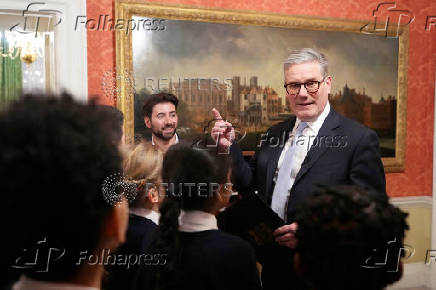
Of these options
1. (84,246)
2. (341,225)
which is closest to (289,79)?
(341,225)

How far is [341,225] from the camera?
105 centimetres

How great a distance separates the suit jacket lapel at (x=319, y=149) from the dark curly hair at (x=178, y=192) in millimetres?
505

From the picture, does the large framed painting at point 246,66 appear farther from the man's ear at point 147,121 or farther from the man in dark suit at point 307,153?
the man in dark suit at point 307,153

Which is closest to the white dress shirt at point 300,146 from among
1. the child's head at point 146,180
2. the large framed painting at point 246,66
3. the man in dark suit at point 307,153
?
the man in dark suit at point 307,153

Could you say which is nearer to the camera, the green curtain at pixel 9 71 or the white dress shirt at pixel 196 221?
the white dress shirt at pixel 196 221

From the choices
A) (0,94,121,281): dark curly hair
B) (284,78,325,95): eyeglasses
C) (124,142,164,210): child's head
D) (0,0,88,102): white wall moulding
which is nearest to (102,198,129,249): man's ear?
(0,94,121,281): dark curly hair

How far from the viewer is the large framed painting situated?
322 centimetres

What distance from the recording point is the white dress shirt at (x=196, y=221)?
163 centimetres

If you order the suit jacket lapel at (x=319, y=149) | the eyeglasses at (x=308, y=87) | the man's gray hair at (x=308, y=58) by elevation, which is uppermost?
the man's gray hair at (x=308, y=58)

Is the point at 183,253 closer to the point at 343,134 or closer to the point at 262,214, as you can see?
the point at 262,214

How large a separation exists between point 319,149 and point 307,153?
6 cm

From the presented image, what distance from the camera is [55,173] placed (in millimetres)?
786

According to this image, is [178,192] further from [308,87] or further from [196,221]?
[308,87]

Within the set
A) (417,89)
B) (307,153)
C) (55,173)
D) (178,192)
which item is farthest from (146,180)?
(417,89)
